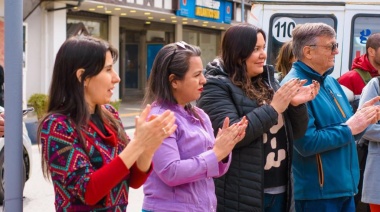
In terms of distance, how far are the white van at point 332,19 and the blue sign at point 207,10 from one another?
16.5 m

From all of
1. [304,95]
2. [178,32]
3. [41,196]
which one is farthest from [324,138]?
[178,32]

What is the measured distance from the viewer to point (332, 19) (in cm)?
621

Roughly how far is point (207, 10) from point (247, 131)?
71.5ft

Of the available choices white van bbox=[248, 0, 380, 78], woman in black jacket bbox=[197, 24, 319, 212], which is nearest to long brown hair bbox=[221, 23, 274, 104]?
woman in black jacket bbox=[197, 24, 319, 212]

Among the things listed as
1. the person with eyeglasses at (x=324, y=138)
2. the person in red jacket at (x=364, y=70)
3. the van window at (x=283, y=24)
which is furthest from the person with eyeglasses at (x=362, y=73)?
the person with eyeglasses at (x=324, y=138)

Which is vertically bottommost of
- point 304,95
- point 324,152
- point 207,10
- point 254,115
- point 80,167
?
point 324,152

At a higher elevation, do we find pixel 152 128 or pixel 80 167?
pixel 152 128

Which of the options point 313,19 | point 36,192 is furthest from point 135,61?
point 313,19

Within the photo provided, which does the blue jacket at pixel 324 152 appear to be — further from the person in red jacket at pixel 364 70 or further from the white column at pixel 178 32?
the white column at pixel 178 32

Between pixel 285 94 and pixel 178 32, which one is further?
pixel 178 32

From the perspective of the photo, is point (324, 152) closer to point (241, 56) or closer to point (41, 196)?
point (241, 56)

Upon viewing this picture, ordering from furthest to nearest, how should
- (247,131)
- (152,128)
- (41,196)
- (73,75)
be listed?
(41,196), (247,131), (73,75), (152,128)

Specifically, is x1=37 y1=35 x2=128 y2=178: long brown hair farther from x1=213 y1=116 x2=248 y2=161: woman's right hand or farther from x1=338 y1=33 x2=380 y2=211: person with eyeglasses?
x1=338 y1=33 x2=380 y2=211: person with eyeglasses

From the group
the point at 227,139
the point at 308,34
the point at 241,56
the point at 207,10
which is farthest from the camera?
the point at 207,10
